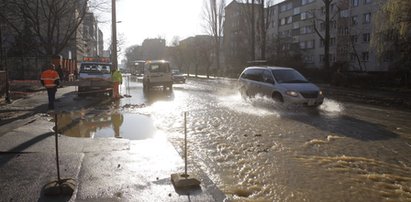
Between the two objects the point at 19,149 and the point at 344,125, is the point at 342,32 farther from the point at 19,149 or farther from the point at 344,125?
the point at 19,149

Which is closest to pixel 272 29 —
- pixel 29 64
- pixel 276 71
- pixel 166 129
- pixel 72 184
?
pixel 29 64

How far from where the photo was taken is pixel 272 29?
9531cm

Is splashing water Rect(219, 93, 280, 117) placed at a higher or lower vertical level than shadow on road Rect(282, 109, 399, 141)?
higher

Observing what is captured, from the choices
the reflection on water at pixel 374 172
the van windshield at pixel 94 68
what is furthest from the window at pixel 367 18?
the reflection on water at pixel 374 172

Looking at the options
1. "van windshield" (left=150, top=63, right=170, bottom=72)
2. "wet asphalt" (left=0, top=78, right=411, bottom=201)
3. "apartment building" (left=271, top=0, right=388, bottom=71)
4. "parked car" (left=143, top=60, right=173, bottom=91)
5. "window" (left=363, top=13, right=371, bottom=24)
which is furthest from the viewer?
"window" (left=363, top=13, right=371, bottom=24)

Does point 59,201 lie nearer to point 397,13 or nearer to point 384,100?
point 384,100

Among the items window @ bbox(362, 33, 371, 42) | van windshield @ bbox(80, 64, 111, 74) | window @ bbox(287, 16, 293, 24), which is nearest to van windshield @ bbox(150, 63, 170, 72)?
van windshield @ bbox(80, 64, 111, 74)

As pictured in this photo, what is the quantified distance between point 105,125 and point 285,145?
548 cm

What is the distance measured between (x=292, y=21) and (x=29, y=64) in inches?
2244

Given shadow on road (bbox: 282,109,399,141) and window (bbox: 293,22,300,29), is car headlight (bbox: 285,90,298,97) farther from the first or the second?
window (bbox: 293,22,300,29)

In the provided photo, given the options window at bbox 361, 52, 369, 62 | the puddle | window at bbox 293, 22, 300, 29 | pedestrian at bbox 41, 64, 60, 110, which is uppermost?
window at bbox 293, 22, 300, 29

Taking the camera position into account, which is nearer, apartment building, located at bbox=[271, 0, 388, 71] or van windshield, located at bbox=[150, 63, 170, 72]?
van windshield, located at bbox=[150, 63, 170, 72]

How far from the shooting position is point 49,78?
15031 millimetres

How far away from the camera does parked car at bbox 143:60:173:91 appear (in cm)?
2919
